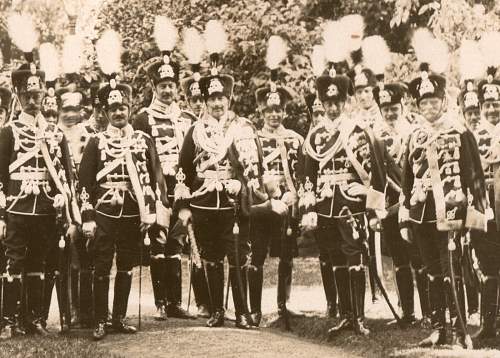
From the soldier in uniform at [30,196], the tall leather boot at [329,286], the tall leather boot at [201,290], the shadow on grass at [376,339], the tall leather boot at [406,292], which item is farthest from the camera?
the tall leather boot at [329,286]

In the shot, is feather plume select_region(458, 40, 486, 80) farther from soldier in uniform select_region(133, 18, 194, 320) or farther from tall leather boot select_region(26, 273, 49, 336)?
tall leather boot select_region(26, 273, 49, 336)

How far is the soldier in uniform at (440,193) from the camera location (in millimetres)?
10117

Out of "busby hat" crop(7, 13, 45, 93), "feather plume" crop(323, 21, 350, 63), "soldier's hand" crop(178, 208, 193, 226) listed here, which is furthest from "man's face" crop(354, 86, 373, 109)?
"busby hat" crop(7, 13, 45, 93)

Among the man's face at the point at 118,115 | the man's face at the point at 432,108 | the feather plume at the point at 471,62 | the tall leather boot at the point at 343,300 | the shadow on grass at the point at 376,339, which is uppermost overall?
the feather plume at the point at 471,62

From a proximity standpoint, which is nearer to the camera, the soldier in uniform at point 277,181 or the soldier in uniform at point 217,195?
the soldier in uniform at point 217,195

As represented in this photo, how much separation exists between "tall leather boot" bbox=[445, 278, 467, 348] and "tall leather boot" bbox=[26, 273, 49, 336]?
13.6ft

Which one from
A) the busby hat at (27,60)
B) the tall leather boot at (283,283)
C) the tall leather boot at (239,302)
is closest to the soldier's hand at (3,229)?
the busby hat at (27,60)

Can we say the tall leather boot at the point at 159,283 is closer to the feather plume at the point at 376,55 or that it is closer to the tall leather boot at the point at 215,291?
the tall leather boot at the point at 215,291

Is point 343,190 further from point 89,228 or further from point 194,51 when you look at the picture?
point 89,228

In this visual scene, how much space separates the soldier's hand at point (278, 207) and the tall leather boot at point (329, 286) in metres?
0.74

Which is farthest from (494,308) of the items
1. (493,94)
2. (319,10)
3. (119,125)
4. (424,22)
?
(319,10)

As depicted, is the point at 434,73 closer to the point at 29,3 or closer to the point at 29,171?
the point at 29,171

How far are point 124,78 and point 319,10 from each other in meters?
4.32

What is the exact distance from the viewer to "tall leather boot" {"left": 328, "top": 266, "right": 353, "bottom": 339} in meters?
11.1
